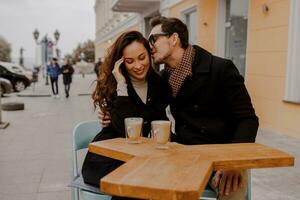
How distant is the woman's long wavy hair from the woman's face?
3 centimetres

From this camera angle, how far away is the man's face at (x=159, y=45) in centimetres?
233

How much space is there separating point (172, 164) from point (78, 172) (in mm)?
1352

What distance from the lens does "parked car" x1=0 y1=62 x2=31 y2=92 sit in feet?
60.0

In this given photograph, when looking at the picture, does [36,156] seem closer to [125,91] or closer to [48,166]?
[48,166]


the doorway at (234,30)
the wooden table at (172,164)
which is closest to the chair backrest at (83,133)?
the wooden table at (172,164)

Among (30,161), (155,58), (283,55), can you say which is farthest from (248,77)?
(155,58)

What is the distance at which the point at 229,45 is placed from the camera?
29.7 feet

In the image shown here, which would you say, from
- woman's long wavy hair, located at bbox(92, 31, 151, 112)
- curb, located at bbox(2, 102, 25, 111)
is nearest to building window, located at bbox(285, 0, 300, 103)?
woman's long wavy hair, located at bbox(92, 31, 151, 112)

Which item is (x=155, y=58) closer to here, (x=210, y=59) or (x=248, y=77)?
(x=210, y=59)

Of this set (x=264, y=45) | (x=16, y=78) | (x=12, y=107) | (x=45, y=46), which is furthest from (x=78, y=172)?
(x=45, y=46)

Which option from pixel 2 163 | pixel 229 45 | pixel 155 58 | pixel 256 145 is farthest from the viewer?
pixel 229 45

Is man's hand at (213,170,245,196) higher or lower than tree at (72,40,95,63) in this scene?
lower

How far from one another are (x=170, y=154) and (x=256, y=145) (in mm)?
501

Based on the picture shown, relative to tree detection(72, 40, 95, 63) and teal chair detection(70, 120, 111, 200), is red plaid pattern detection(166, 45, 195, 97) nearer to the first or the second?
teal chair detection(70, 120, 111, 200)
